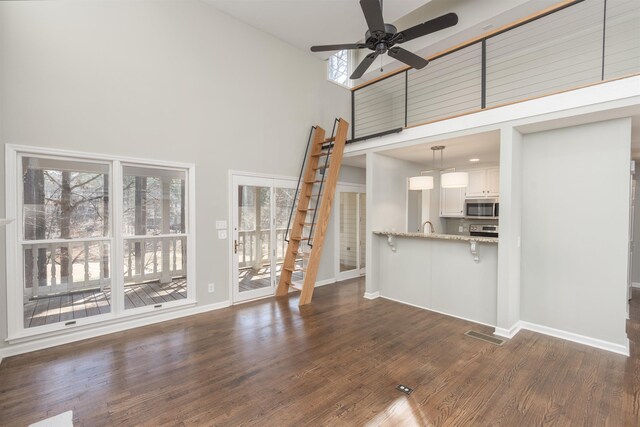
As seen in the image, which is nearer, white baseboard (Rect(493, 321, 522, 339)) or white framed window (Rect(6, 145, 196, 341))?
white framed window (Rect(6, 145, 196, 341))

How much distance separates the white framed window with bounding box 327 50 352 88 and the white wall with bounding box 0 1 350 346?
34.0 inches

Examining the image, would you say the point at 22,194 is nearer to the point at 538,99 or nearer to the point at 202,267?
the point at 202,267

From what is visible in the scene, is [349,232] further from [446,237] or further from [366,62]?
[366,62]

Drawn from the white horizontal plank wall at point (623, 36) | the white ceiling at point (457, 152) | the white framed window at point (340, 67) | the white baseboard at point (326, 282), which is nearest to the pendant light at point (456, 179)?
the white ceiling at point (457, 152)

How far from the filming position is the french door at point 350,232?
608 centimetres

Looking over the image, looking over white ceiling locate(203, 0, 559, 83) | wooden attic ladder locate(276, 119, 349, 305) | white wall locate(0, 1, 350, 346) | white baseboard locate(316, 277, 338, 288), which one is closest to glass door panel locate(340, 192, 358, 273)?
white baseboard locate(316, 277, 338, 288)

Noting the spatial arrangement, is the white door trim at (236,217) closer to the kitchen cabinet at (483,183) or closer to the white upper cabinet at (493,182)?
the kitchen cabinet at (483,183)

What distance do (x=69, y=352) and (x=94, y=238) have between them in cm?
123

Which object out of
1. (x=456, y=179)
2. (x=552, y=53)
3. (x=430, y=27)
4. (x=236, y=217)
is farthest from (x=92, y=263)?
(x=552, y=53)

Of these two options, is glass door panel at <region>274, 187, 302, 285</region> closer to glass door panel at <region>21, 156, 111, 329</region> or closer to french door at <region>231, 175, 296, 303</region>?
french door at <region>231, 175, 296, 303</region>

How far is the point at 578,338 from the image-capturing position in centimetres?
→ 328

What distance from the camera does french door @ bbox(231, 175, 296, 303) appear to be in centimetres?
459

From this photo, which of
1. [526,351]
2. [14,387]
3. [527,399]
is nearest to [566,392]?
[527,399]

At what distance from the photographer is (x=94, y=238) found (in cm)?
347
